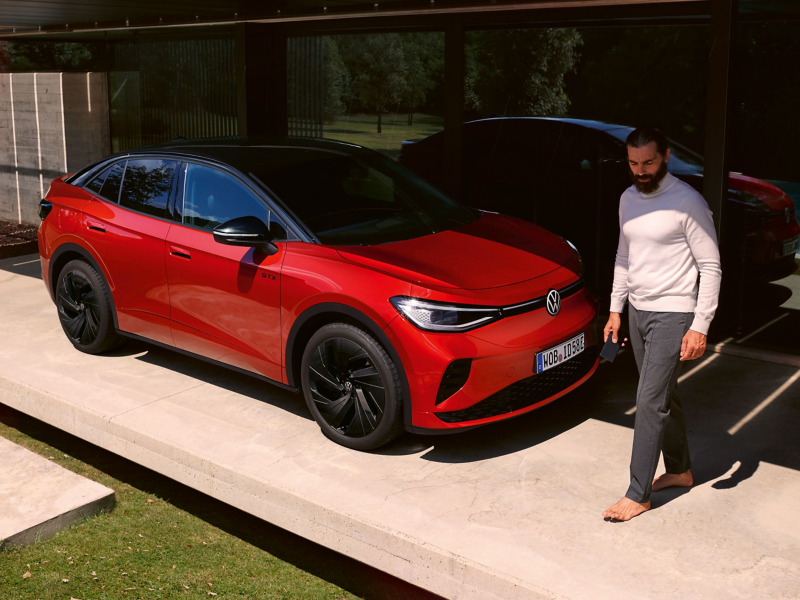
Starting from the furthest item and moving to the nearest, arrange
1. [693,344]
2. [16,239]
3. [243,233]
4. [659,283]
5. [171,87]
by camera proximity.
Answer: [16,239] → [171,87] → [243,233] → [659,283] → [693,344]

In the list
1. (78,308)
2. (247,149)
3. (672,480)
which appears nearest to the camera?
(672,480)

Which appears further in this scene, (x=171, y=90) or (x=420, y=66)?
(x=171, y=90)

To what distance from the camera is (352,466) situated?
480 cm

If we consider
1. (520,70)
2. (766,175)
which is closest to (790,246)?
(766,175)

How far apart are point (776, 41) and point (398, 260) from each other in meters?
3.46

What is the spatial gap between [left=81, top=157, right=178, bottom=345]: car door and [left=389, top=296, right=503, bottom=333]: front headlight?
2006 millimetres

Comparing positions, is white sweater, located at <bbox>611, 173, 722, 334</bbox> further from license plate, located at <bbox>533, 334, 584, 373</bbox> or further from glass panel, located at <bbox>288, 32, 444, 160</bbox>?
glass panel, located at <bbox>288, 32, 444, 160</bbox>

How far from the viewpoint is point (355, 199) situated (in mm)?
5594

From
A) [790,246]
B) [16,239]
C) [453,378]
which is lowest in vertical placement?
[16,239]

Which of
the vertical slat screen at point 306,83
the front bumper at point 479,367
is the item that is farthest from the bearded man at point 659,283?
the vertical slat screen at point 306,83

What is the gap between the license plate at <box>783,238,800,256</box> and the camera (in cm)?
650

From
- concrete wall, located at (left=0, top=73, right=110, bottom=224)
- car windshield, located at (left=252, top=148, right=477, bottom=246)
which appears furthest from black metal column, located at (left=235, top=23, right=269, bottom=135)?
car windshield, located at (left=252, top=148, right=477, bottom=246)

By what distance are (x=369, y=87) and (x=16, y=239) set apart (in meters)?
6.16

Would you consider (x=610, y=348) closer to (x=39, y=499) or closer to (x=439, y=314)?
(x=439, y=314)
